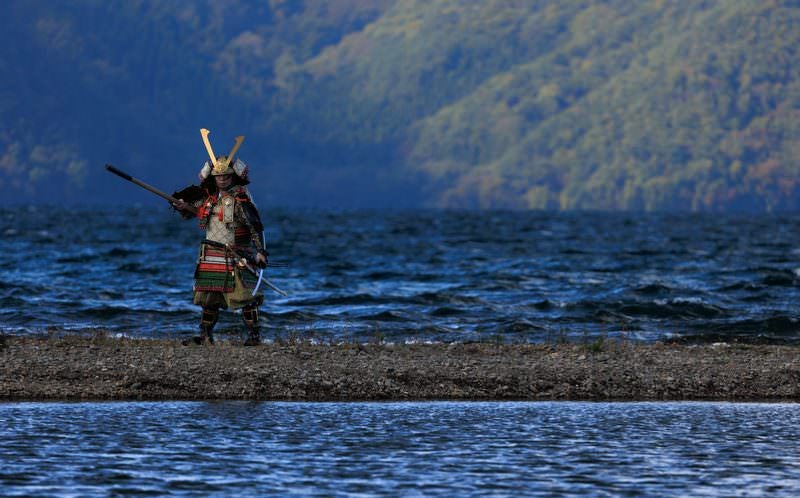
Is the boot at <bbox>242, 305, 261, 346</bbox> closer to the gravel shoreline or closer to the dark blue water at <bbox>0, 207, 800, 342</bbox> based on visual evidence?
the gravel shoreline

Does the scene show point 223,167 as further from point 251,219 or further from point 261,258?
point 261,258

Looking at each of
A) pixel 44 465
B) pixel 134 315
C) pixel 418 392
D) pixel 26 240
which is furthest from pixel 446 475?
pixel 26 240

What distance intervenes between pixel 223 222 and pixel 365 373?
10.9 feet

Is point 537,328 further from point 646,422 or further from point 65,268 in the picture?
point 65,268

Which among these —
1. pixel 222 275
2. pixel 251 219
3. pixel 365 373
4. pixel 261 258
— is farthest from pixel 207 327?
pixel 365 373

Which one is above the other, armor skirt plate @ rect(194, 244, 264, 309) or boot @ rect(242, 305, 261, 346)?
armor skirt plate @ rect(194, 244, 264, 309)

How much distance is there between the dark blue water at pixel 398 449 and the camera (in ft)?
34.1

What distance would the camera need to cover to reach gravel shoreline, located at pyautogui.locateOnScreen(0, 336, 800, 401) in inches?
609

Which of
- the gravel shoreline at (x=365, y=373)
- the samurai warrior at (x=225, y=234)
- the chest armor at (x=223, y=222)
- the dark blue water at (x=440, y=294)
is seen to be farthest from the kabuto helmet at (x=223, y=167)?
the dark blue water at (x=440, y=294)

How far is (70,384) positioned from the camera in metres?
15.5

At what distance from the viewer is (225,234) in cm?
1827

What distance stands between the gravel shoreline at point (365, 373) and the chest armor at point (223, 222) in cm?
149

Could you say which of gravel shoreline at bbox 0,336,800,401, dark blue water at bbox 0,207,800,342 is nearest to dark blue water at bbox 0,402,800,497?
gravel shoreline at bbox 0,336,800,401

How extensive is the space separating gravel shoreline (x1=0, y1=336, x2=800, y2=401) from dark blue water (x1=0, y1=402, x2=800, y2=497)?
2.51 feet
